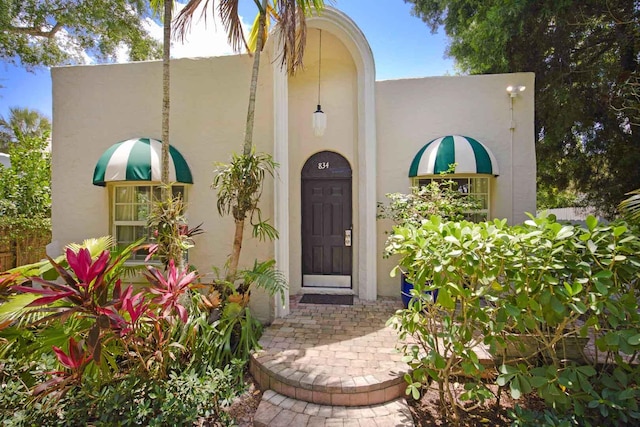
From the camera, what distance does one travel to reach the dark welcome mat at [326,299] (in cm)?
624

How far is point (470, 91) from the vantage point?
648 centimetres

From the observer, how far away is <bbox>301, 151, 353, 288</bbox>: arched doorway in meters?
6.85

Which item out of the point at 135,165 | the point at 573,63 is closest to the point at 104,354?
the point at 135,165

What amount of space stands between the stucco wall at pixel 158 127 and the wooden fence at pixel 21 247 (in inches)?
118

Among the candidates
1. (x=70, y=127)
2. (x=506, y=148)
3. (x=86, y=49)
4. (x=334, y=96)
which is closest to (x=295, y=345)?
(x=334, y=96)

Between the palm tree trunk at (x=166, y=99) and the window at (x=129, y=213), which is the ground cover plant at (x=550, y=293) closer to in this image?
the palm tree trunk at (x=166, y=99)

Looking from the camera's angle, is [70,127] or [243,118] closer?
[243,118]

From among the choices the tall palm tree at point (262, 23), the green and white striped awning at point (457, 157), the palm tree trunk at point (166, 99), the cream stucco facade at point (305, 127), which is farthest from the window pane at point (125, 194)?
the green and white striped awning at point (457, 157)

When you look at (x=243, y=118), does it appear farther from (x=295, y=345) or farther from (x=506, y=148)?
(x=506, y=148)

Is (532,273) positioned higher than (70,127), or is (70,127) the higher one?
(70,127)

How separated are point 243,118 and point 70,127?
421 centimetres

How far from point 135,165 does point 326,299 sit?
4.94 meters

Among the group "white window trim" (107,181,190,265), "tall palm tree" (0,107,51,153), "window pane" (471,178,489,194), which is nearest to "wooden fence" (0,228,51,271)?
"white window trim" (107,181,190,265)

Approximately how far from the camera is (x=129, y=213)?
20.9ft
